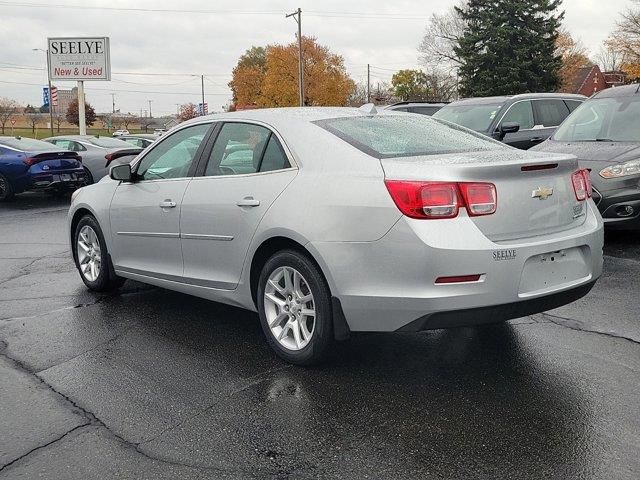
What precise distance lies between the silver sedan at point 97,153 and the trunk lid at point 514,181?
13.3 meters

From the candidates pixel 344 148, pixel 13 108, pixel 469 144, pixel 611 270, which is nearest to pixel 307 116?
pixel 344 148

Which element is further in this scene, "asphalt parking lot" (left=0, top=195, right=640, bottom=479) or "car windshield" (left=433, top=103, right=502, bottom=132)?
"car windshield" (left=433, top=103, right=502, bottom=132)

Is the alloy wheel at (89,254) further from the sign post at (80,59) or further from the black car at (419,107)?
the sign post at (80,59)

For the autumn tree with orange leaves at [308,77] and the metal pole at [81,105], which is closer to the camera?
the metal pole at [81,105]

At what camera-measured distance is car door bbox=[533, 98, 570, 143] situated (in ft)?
39.8

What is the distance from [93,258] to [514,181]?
4.09 metres

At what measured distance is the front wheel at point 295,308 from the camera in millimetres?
3982

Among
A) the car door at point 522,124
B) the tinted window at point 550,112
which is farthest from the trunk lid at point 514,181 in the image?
the tinted window at point 550,112

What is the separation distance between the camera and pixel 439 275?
139 inches

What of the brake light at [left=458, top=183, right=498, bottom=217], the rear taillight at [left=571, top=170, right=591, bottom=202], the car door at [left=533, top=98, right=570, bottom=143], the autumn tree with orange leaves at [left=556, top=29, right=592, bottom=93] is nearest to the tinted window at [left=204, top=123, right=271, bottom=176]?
the brake light at [left=458, top=183, right=498, bottom=217]

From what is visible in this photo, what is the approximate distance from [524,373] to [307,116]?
7.00 ft

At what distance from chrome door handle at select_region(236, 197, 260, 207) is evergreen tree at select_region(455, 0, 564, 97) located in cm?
4794

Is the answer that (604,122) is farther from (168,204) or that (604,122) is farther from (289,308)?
(289,308)

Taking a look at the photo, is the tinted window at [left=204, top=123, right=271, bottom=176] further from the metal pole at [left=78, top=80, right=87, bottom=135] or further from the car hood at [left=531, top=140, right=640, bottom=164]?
the metal pole at [left=78, top=80, right=87, bottom=135]
